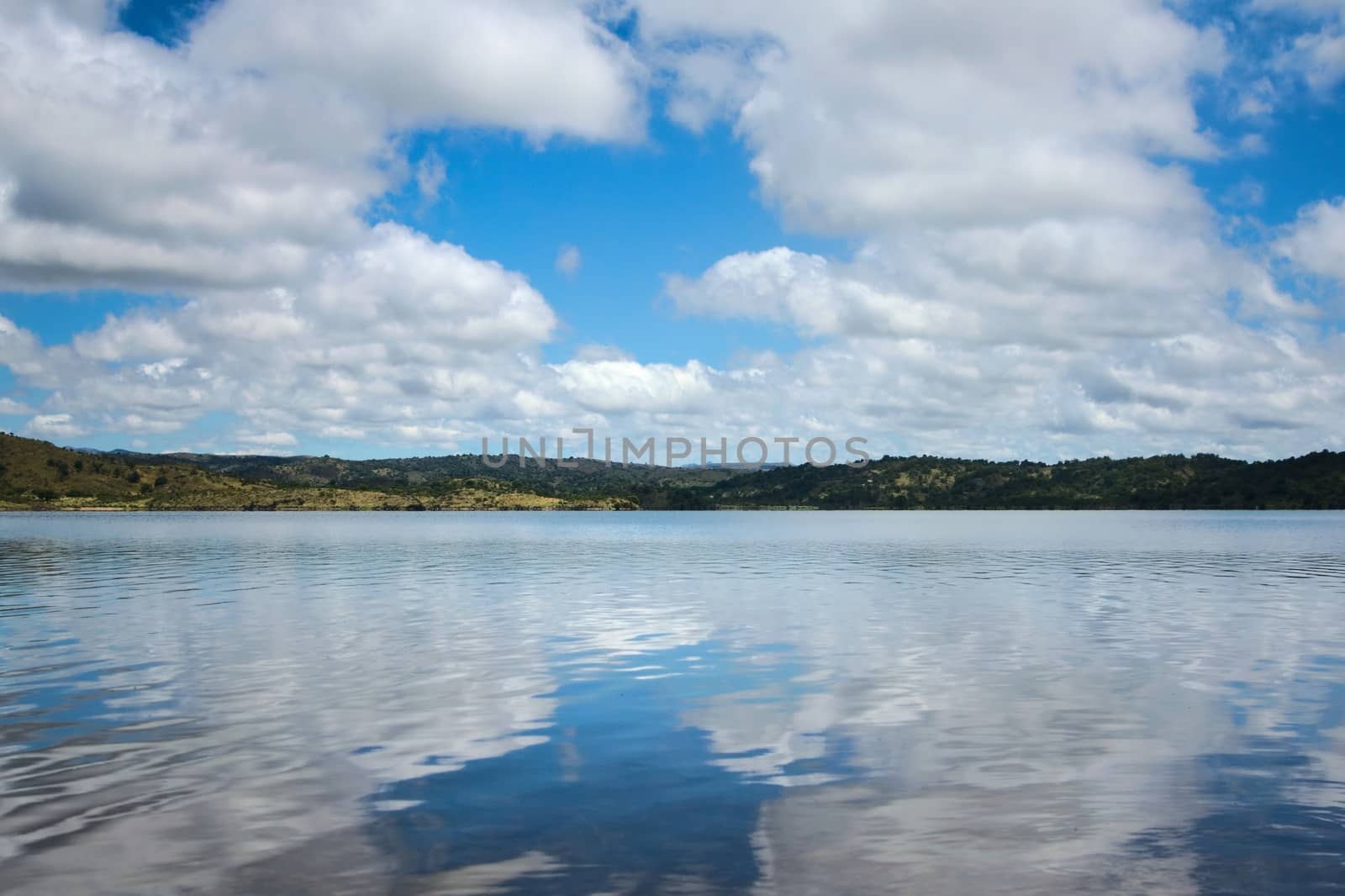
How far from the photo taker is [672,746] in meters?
24.1

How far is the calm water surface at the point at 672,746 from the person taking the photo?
1580 cm

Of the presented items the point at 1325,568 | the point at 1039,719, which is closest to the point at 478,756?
the point at 1039,719

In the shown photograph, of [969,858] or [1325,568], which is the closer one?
[969,858]

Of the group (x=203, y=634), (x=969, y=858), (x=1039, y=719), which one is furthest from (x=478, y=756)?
(x=203, y=634)

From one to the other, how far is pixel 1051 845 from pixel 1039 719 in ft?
35.7

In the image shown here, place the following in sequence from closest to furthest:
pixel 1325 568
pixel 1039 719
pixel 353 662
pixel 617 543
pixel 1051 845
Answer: pixel 1051 845 → pixel 1039 719 → pixel 353 662 → pixel 1325 568 → pixel 617 543

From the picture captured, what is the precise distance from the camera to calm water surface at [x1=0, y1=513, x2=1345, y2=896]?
15.8 meters

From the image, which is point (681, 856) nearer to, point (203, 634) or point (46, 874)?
point (46, 874)

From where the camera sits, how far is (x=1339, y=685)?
106 feet

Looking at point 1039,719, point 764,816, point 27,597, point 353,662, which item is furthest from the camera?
point 27,597

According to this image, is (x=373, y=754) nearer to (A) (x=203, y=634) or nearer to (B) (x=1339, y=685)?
(A) (x=203, y=634)

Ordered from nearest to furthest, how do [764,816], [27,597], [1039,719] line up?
1. [764,816]
2. [1039,719]
3. [27,597]

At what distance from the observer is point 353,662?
119 ft

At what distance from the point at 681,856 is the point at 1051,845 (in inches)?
243
